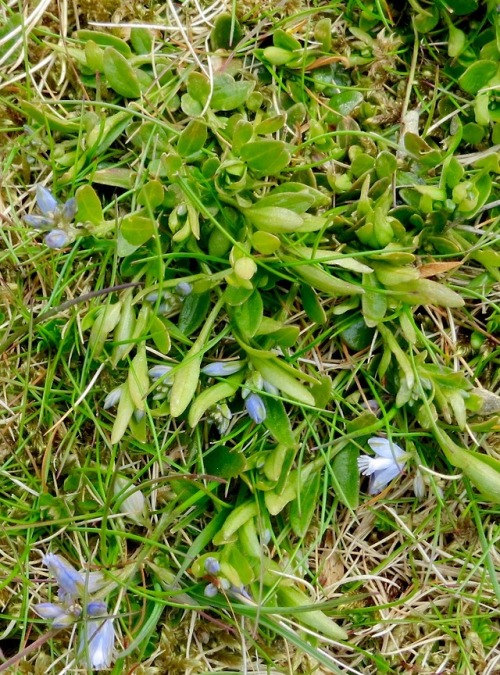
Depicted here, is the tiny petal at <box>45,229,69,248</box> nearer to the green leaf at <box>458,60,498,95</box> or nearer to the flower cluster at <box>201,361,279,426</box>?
the flower cluster at <box>201,361,279,426</box>

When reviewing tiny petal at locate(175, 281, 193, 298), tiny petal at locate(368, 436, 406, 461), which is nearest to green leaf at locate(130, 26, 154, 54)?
tiny petal at locate(175, 281, 193, 298)

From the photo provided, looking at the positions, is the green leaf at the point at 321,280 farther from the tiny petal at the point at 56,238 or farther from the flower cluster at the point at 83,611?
the flower cluster at the point at 83,611

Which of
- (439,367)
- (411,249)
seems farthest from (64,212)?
(439,367)

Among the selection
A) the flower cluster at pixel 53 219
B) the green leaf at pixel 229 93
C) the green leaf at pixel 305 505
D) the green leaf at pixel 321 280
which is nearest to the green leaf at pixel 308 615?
the green leaf at pixel 305 505

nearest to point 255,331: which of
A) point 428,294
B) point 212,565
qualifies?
point 428,294

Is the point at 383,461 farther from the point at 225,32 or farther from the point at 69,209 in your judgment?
the point at 225,32
